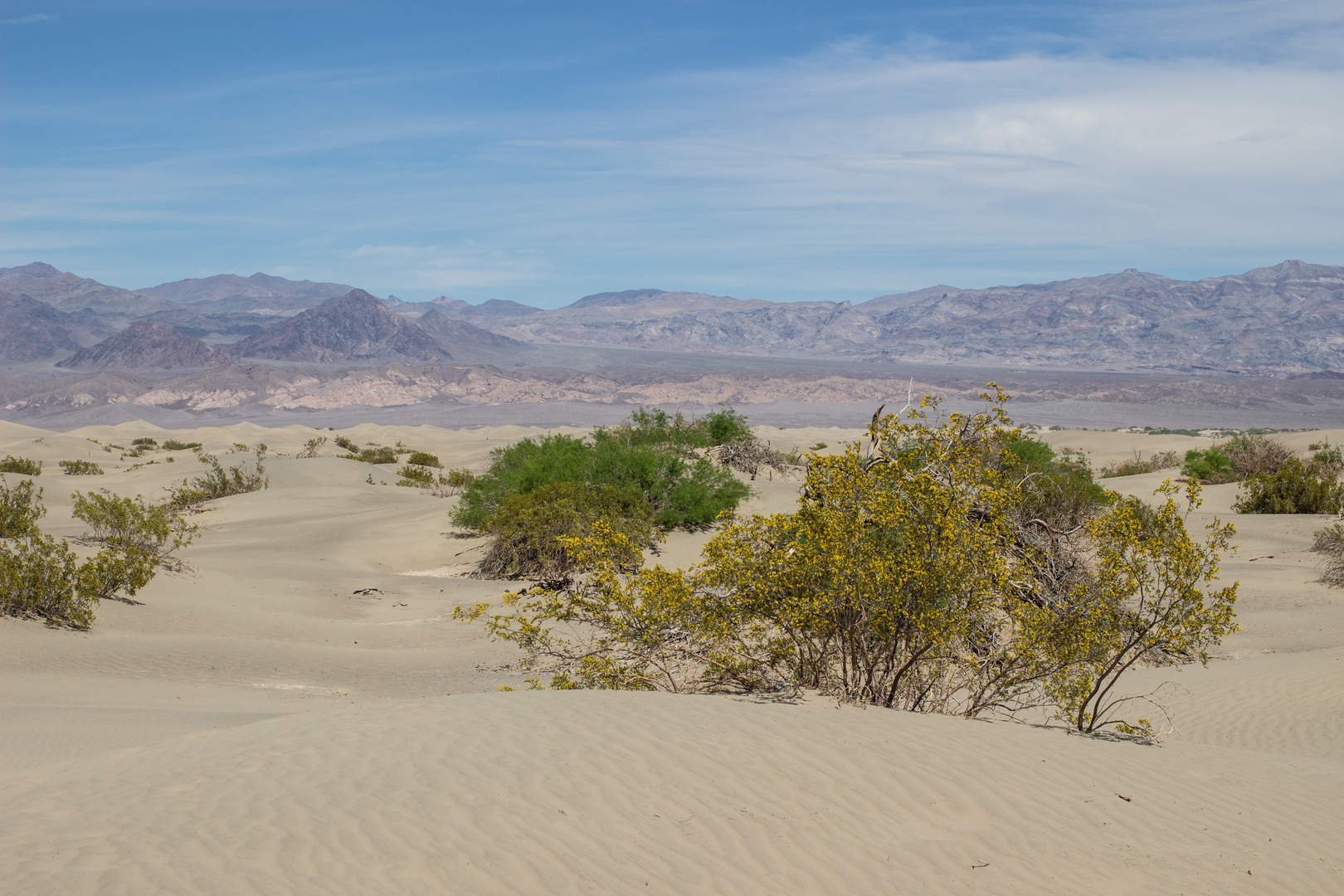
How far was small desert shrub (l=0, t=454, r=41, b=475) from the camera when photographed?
24.7 meters

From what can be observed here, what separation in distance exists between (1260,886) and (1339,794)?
1.88 metres

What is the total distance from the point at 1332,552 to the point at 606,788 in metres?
14.0

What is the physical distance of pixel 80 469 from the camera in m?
27.6

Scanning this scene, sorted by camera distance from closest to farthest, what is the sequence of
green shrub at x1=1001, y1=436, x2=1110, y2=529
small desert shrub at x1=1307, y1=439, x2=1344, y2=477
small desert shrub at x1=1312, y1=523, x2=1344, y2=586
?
green shrub at x1=1001, y1=436, x2=1110, y2=529
small desert shrub at x1=1312, y1=523, x2=1344, y2=586
small desert shrub at x1=1307, y1=439, x2=1344, y2=477

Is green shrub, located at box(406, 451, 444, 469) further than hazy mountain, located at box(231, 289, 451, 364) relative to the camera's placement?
No

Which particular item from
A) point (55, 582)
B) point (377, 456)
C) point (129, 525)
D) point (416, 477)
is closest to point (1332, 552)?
point (55, 582)

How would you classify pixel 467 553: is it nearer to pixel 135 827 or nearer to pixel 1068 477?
pixel 1068 477

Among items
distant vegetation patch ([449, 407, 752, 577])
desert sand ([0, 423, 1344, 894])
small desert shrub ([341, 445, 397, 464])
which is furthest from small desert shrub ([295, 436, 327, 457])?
desert sand ([0, 423, 1344, 894])

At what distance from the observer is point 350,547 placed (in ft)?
56.4

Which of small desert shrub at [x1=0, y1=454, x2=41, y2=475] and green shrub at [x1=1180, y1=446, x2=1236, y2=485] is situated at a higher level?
green shrub at [x1=1180, y1=446, x2=1236, y2=485]

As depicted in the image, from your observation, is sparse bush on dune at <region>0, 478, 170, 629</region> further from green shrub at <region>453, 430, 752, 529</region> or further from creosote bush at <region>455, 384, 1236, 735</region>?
green shrub at <region>453, 430, 752, 529</region>

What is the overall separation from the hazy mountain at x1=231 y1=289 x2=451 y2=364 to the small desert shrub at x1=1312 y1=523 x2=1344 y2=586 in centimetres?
14085

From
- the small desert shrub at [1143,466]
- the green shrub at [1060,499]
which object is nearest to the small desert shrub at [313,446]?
the small desert shrub at [1143,466]

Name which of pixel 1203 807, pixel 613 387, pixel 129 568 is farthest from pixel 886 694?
pixel 613 387
